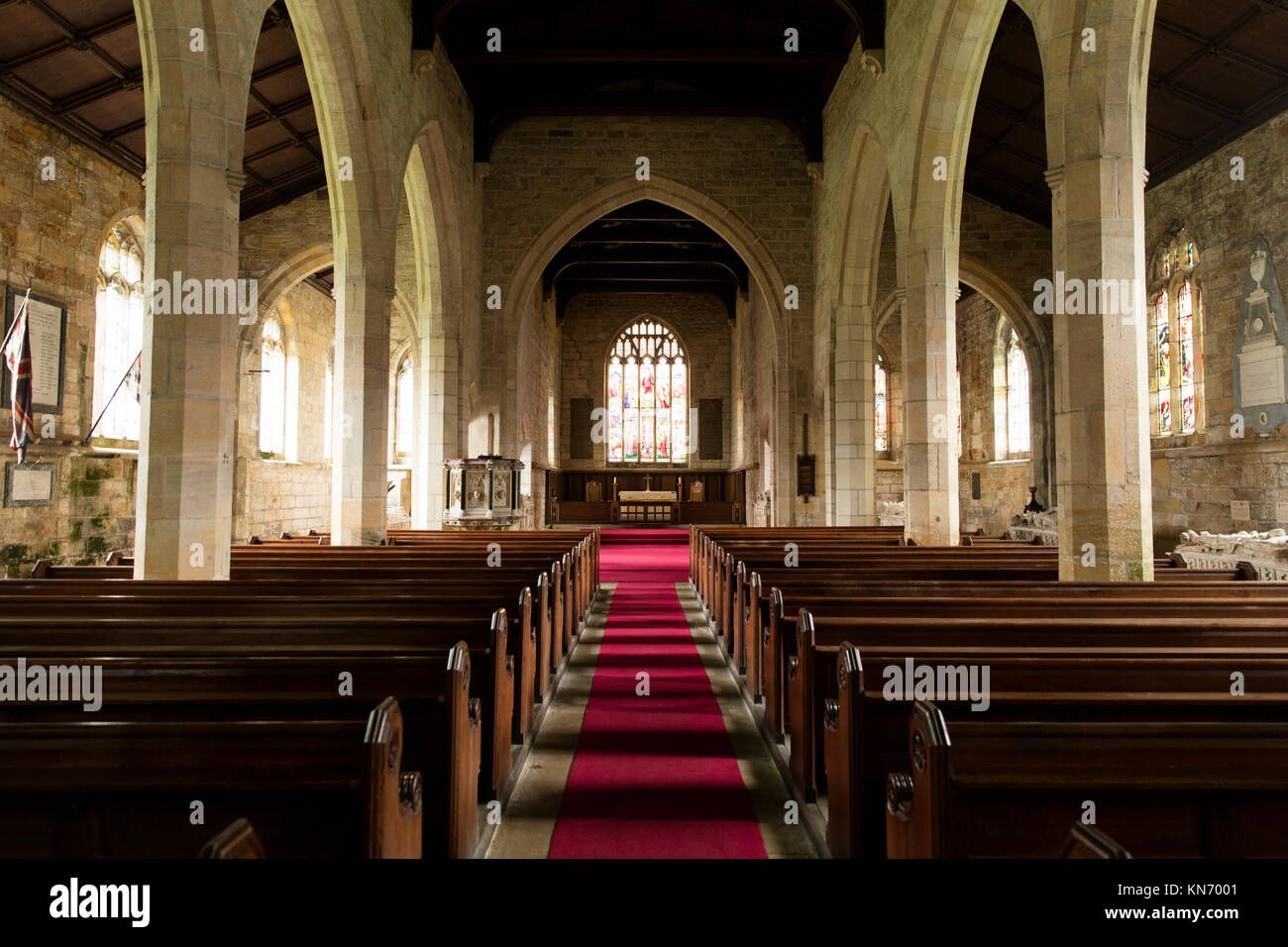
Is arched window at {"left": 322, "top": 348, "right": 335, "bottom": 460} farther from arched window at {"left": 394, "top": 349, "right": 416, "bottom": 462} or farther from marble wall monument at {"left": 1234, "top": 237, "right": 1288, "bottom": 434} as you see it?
marble wall monument at {"left": 1234, "top": 237, "right": 1288, "bottom": 434}

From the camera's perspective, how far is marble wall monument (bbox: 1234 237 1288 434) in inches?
291

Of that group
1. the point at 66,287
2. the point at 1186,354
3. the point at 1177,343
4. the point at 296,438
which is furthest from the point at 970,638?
the point at 296,438

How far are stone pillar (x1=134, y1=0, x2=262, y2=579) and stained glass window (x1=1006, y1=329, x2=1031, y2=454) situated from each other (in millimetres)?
13494

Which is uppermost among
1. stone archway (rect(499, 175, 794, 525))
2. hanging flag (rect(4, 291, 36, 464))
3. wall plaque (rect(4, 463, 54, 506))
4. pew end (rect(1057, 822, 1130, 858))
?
stone archway (rect(499, 175, 794, 525))

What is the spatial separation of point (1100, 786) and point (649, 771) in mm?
2008

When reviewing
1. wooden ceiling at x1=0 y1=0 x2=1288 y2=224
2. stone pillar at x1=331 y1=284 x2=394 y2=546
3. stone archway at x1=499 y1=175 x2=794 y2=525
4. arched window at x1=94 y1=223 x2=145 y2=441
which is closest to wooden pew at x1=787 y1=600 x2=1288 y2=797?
stone pillar at x1=331 y1=284 x2=394 y2=546

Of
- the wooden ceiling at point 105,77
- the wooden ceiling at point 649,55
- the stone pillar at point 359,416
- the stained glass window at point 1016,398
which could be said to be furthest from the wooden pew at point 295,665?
the stained glass window at point 1016,398

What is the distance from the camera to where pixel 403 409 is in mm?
16688

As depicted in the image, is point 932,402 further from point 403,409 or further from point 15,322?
point 403,409

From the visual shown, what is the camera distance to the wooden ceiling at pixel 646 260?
51.0ft

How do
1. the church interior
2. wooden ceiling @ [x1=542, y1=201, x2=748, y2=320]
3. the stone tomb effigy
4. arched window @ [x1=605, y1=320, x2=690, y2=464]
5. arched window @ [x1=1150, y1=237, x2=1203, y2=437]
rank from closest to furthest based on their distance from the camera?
the church interior
the stone tomb effigy
arched window @ [x1=1150, y1=237, x2=1203, y2=437]
wooden ceiling @ [x1=542, y1=201, x2=748, y2=320]
arched window @ [x1=605, y1=320, x2=690, y2=464]

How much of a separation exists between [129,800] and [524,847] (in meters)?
1.31

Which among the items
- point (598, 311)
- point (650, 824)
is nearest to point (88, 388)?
point (650, 824)

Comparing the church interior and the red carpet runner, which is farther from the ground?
the church interior
